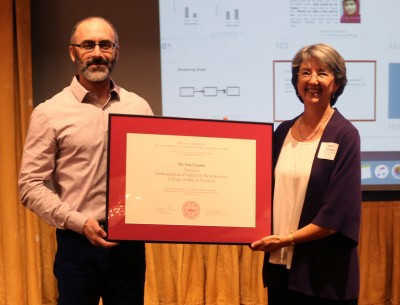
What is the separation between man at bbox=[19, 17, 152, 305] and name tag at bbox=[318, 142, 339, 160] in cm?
78

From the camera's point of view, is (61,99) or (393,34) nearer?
(61,99)

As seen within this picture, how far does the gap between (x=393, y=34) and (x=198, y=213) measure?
6.81ft

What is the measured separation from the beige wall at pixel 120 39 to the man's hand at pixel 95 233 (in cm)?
158

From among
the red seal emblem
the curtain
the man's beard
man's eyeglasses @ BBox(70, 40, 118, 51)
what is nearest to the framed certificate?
the red seal emblem

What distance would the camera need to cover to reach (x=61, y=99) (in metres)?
1.87

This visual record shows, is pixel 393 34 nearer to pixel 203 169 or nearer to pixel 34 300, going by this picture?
pixel 203 169

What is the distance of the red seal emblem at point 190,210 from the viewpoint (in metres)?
1.89

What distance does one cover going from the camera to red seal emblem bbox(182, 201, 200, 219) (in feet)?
6.20

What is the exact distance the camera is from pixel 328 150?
70.8 inches

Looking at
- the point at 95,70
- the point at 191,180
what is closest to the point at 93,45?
the point at 95,70

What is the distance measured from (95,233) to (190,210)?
0.36 m

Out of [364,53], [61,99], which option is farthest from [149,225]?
[364,53]

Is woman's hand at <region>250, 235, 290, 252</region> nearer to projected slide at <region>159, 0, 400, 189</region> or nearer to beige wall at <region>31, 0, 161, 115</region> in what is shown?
projected slide at <region>159, 0, 400, 189</region>

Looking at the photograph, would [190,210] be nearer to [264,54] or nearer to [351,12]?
[264,54]
